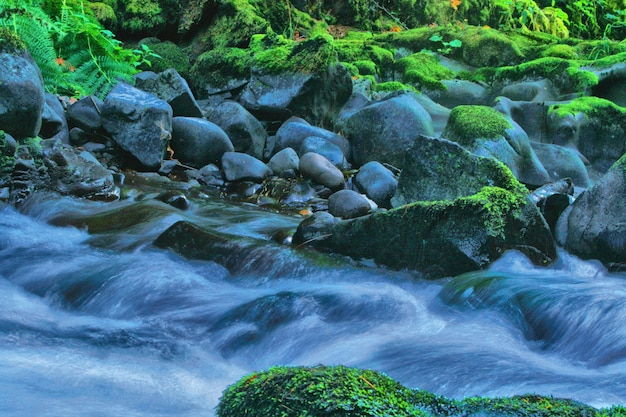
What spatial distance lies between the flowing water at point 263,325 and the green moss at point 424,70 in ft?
24.0

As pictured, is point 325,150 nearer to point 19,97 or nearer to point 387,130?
point 387,130

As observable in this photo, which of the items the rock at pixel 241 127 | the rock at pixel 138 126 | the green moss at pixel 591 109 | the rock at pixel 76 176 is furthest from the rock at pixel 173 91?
the green moss at pixel 591 109

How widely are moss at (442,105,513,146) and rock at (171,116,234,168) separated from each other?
8.58ft

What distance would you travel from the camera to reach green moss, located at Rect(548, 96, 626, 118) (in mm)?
9180

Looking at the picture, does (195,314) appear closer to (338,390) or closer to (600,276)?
(338,390)

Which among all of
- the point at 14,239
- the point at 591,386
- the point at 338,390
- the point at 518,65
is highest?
the point at 518,65

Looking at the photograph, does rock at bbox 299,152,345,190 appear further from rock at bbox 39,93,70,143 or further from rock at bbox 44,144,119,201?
rock at bbox 39,93,70,143

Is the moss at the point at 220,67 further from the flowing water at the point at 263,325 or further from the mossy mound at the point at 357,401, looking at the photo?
the mossy mound at the point at 357,401

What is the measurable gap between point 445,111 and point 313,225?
573 centimetres

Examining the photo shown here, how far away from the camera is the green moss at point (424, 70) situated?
460 inches

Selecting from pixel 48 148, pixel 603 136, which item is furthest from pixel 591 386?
pixel 603 136

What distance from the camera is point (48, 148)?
632 cm

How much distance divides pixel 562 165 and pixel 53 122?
587 cm

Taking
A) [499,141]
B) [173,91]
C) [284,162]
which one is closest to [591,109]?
[499,141]
